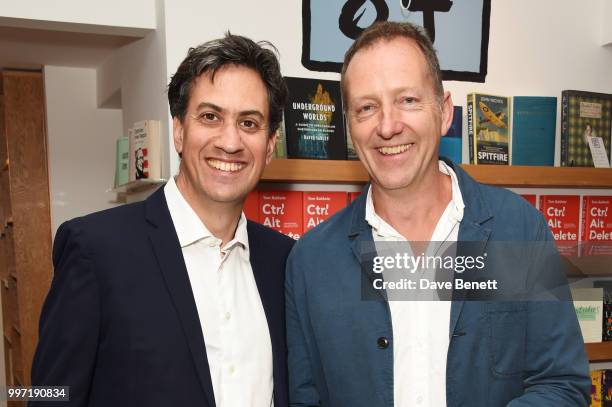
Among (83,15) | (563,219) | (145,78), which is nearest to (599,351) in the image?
(563,219)

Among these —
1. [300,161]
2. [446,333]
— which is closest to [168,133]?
[300,161]

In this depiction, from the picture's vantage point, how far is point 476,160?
9.12 ft

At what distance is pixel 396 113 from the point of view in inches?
62.6

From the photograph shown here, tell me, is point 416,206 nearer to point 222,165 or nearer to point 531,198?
point 222,165

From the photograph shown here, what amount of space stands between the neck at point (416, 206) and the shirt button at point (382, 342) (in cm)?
29

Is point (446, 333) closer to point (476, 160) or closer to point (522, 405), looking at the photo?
point (522, 405)

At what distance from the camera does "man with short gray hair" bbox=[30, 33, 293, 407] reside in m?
1.42

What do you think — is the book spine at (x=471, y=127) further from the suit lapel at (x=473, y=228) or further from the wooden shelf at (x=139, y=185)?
the wooden shelf at (x=139, y=185)

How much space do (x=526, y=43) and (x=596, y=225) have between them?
3.22 ft

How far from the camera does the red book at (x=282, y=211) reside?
264cm

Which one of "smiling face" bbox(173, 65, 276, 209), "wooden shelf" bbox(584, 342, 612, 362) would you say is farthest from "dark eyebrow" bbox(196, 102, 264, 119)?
"wooden shelf" bbox(584, 342, 612, 362)

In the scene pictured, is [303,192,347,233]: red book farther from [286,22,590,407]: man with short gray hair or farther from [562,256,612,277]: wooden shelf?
[562,256,612,277]: wooden shelf

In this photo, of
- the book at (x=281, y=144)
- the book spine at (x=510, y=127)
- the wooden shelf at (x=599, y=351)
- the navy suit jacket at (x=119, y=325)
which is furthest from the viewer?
the book spine at (x=510, y=127)

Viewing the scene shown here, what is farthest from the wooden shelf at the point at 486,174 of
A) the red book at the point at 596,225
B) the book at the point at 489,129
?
the red book at the point at 596,225
